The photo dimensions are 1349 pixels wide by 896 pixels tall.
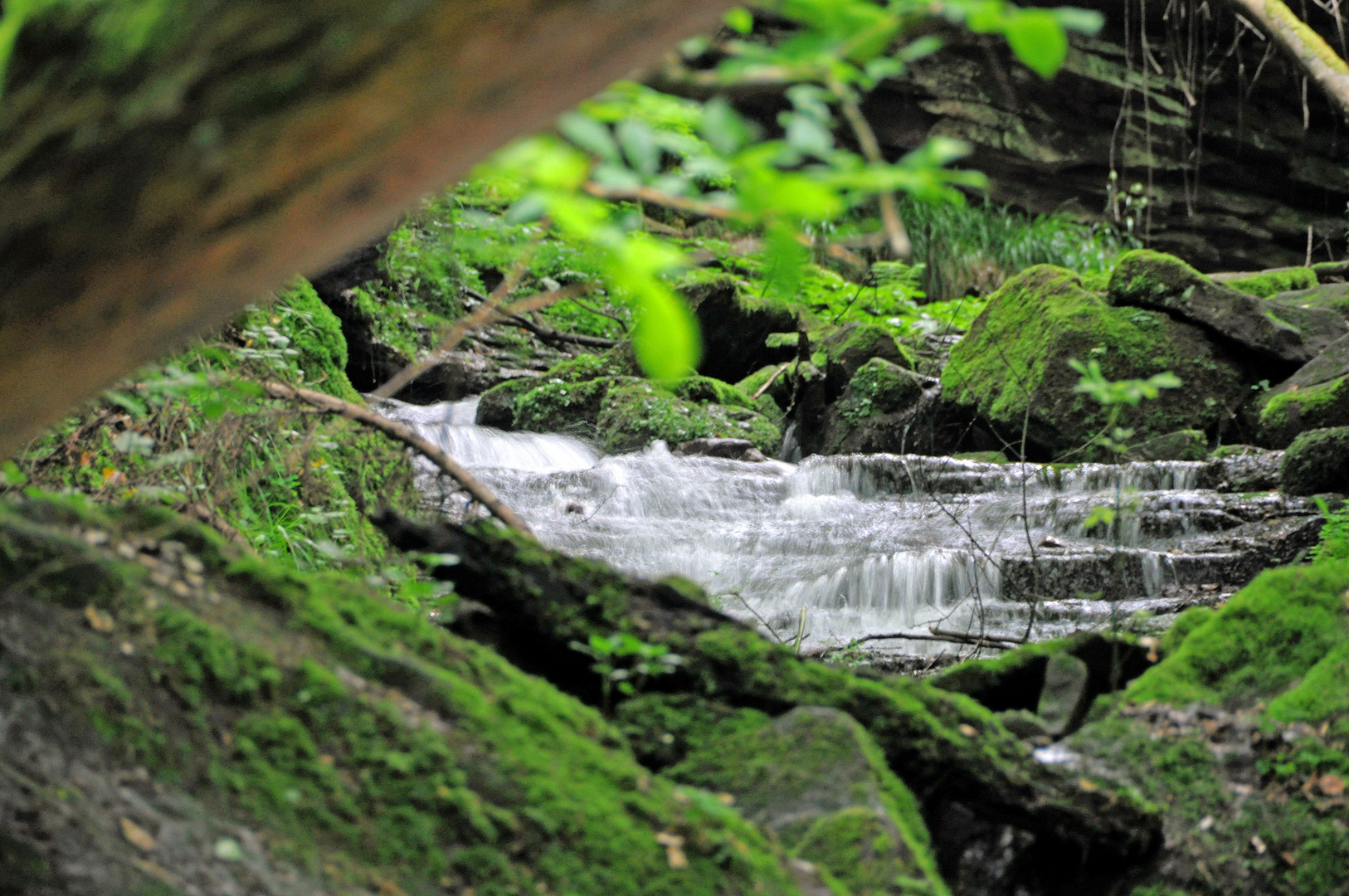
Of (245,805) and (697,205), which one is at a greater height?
(697,205)

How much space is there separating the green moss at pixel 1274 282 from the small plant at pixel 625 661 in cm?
1056

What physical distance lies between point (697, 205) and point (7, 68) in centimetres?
65

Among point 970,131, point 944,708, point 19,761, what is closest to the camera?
point 19,761

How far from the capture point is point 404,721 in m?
1.77

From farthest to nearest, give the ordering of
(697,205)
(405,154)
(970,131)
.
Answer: (970,131), (697,205), (405,154)

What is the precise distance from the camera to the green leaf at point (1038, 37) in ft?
3.13

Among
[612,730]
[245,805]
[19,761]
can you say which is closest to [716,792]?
[612,730]

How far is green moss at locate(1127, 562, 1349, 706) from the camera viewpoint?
265cm

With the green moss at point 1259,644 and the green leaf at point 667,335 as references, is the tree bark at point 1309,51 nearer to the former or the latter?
the green moss at point 1259,644

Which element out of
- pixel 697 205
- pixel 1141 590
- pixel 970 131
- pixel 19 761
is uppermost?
pixel 697 205

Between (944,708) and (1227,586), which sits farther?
(1227,586)

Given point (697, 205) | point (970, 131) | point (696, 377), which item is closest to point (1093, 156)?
point (970, 131)

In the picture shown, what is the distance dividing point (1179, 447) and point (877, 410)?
284cm

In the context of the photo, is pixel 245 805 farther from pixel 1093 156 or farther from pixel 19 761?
pixel 1093 156
